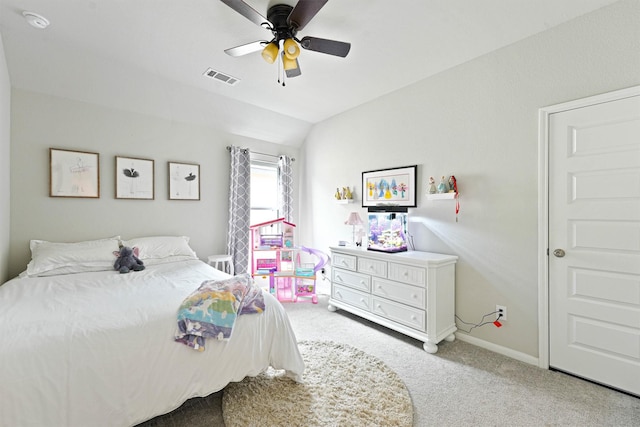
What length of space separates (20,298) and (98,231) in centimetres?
136

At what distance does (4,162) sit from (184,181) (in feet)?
5.10

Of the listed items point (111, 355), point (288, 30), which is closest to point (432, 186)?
point (288, 30)

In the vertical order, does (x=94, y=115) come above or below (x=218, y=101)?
below

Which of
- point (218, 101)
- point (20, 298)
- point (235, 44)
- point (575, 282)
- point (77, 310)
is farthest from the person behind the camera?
point (218, 101)

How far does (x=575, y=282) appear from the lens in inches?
79.7

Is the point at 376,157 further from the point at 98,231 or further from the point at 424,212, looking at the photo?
the point at 98,231

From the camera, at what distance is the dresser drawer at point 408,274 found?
7.97 feet

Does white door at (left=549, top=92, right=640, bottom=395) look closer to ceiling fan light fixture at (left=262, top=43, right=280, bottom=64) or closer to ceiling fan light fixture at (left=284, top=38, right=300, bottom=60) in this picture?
ceiling fan light fixture at (left=284, top=38, right=300, bottom=60)

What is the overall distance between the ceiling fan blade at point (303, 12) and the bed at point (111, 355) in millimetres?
1880

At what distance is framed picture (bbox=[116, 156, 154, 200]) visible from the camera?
3141 mm

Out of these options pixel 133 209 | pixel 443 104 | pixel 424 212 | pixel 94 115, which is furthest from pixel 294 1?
pixel 133 209

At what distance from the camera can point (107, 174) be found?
3.09m

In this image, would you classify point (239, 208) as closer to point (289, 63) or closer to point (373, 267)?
point (373, 267)

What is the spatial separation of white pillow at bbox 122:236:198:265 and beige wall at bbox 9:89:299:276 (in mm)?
312
